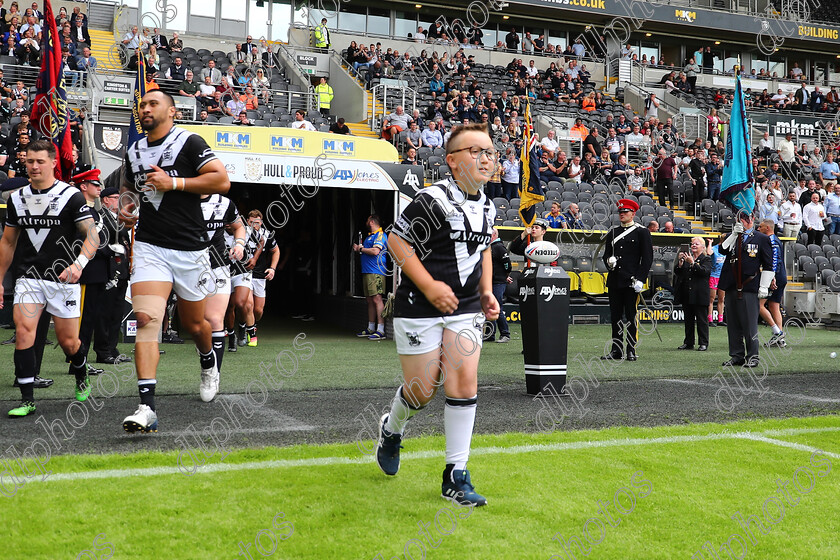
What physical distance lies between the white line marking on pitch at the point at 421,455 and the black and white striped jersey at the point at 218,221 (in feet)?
9.44

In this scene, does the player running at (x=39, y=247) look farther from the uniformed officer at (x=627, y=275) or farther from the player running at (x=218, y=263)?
the uniformed officer at (x=627, y=275)

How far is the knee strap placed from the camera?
5.04 m

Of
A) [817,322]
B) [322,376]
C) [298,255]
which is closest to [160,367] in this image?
[322,376]

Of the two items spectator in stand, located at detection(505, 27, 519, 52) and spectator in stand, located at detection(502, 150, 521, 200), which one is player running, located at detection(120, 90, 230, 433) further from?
spectator in stand, located at detection(505, 27, 519, 52)

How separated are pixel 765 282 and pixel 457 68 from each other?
1917cm

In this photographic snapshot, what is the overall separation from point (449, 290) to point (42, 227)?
365 centimetres

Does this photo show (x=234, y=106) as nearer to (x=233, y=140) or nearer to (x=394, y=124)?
(x=394, y=124)

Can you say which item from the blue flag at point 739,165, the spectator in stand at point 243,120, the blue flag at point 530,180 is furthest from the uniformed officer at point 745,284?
the spectator in stand at point 243,120

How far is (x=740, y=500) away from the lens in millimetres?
3975

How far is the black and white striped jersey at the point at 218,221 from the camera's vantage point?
23.0ft

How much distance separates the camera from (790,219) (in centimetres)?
2138

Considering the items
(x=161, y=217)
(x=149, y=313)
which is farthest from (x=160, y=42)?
(x=149, y=313)

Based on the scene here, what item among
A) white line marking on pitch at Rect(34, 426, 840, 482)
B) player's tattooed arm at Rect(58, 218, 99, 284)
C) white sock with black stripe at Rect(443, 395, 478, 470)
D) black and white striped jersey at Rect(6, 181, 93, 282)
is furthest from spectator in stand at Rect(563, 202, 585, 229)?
white sock with black stripe at Rect(443, 395, 478, 470)

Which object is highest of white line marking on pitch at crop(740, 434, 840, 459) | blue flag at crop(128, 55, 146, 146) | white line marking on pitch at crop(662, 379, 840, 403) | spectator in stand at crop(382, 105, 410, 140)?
spectator in stand at crop(382, 105, 410, 140)
